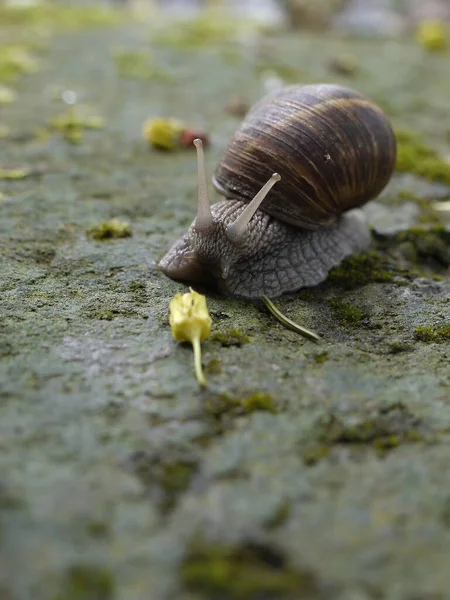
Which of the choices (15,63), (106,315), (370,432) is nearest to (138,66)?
(15,63)

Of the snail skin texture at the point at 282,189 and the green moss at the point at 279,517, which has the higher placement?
the snail skin texture at the point at 282,189

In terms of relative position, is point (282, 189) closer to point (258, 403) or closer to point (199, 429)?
point (258, 403)

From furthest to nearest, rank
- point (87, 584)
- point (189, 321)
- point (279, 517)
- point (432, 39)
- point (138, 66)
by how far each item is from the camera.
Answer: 1. point (432, 39)
2. point (138, 66)
3. point (189, 321)
4. point (279, 517)
5. point (87, 584)

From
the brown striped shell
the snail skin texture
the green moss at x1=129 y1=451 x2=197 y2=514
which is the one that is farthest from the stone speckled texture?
the brown striped shell

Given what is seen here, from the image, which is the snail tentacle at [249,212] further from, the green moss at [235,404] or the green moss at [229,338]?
the green moss at [235,404]

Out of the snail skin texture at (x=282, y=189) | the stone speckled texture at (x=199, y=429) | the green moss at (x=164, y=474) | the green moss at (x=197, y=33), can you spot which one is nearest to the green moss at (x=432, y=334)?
the stone speckled texture at (x=199, y=429)

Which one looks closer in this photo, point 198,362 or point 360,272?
point 198,362

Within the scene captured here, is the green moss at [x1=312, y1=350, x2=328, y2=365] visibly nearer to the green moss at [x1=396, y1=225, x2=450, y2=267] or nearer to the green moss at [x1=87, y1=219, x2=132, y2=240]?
the green moss at [x1=396, y1=225, x2=450, y2=267]
